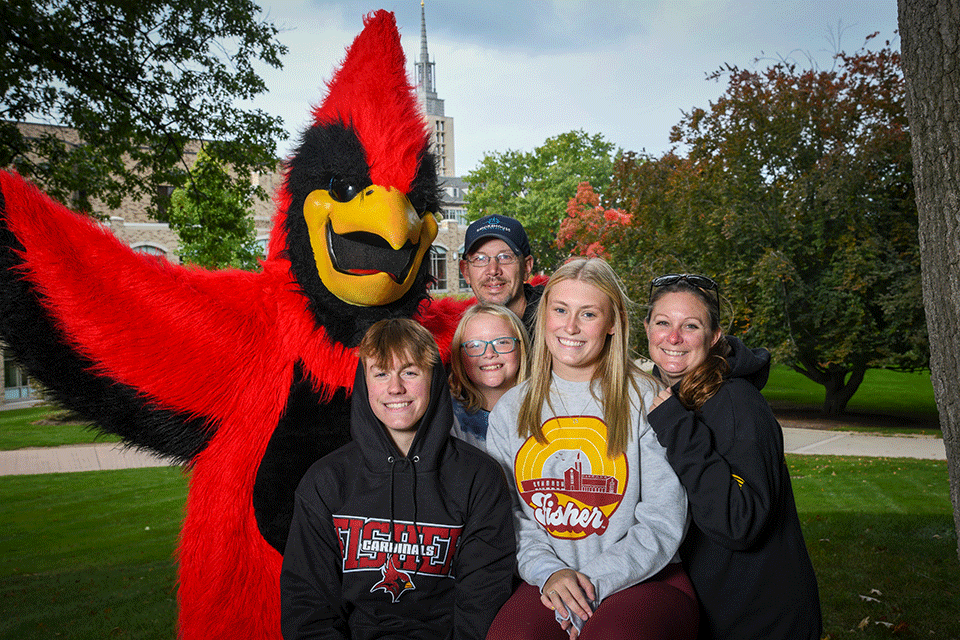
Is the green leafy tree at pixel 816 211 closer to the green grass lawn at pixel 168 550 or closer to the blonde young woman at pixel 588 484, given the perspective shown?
the green grass lawn at pixel 168 550

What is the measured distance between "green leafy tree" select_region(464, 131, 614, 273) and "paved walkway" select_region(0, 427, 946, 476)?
16.4 metres

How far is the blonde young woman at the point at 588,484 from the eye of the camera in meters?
1.76

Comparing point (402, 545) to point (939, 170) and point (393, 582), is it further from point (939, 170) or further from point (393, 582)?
point (939, 170)

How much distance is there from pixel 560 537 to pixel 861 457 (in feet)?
27.2

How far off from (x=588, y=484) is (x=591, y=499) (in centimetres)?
4

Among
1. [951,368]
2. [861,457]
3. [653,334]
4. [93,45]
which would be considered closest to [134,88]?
[93,45]

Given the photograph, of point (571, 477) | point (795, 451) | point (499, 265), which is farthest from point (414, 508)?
point (795, 451)

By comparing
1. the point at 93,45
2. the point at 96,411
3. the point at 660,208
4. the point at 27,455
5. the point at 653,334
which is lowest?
the point at 27,455

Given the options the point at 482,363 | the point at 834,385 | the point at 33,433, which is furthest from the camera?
the point at 33,433

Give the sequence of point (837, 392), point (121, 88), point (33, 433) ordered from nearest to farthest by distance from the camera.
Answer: point (121, 88) < point (837, 392) < point (33, 433)

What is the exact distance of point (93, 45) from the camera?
5168mm

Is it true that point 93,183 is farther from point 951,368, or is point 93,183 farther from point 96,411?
point 951,368

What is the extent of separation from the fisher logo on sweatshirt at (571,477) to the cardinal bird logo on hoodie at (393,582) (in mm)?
425

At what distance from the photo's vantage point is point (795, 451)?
30.3 ft
